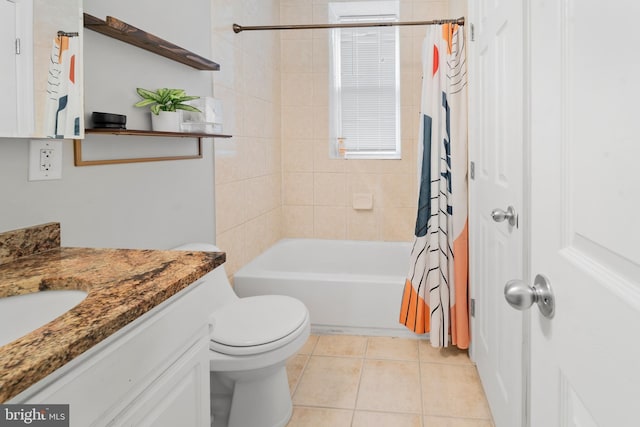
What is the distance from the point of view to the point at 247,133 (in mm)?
3018

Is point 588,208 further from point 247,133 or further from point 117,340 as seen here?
point 247,133

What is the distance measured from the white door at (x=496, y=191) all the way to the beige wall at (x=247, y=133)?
134cm

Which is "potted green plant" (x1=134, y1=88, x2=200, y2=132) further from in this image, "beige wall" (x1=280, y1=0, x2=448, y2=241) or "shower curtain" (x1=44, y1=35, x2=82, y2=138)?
"beige wall" (x1=280, y1=0, x2=448, y2=241)

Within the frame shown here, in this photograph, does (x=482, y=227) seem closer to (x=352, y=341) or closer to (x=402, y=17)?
(x=352, y=341)

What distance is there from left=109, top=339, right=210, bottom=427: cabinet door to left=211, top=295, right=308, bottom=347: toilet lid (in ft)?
1.86

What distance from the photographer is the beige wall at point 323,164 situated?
3668 millimetres

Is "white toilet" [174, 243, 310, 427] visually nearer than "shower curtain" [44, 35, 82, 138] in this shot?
No

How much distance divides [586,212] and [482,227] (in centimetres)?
159

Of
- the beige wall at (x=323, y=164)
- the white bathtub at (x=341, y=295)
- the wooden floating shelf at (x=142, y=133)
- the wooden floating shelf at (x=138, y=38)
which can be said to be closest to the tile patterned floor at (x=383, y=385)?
the white bathtub at (x=341, y=295)

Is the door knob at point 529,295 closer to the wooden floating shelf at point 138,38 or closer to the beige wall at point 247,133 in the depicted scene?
the wooden floating shelf at point 138,38

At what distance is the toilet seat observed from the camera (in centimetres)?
175

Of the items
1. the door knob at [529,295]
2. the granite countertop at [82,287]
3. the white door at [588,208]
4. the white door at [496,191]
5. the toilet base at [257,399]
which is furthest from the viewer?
the toilet base at [257,399]

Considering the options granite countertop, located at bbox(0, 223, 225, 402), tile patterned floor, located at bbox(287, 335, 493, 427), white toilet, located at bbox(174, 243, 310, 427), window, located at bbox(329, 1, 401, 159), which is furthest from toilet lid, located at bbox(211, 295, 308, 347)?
window, located at bbox(329, 1, 401, 159)

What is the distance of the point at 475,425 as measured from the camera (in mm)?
1946
